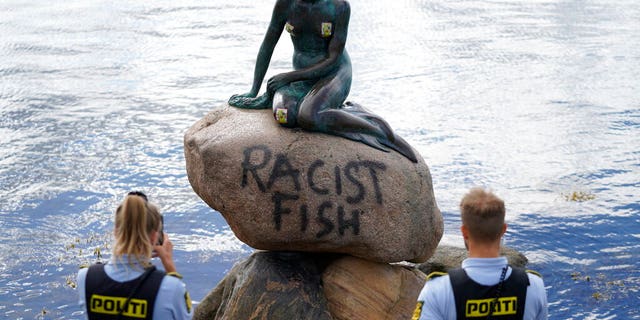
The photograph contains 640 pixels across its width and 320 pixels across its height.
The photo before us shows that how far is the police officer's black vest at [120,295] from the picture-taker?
5785 mm

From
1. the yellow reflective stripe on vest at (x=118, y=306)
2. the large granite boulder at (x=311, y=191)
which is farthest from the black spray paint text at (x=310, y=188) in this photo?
the yellow reflective stripe on vest at (x=118, y=306)

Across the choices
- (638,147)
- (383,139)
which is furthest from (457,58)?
(383,139)

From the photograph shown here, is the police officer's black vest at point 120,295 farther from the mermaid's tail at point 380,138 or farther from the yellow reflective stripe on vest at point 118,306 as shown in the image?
the mermaid's tail at point 380,138

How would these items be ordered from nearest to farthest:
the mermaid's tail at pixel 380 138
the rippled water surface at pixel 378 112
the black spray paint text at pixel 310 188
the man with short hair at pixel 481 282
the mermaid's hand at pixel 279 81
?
the man with short hair at pixel 481 282 → the black spray paint text at pixel 310 188 → the mermaid's tail at pixel 380 138 → the mermaid's hand at pixel 279 81 → the rippled water surface at pixel 378 112

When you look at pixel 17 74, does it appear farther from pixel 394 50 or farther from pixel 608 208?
pixel 608 208

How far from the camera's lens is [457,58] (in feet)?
84.0

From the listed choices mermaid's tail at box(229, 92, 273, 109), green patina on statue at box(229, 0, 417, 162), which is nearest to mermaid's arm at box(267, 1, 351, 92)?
green patina on statue at box(229, 0, 417, 162)

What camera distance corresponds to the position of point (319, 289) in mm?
9844

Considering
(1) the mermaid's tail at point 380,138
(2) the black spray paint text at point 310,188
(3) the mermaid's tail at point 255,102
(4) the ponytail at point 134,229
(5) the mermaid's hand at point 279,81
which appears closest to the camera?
(4) the ponytail at point 134,229

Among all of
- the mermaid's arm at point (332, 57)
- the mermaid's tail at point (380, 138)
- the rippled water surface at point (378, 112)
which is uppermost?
the mermaid's arm at point (332, 57)

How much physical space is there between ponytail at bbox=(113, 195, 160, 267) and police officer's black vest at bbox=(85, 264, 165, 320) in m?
0.14

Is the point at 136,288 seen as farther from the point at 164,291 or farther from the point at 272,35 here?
the point at 272,35

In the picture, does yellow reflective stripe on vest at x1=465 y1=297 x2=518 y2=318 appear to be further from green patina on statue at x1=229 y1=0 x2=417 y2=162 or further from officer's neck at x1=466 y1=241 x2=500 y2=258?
green patina on statue at x1=229 y1=0 x2=417 y2=162

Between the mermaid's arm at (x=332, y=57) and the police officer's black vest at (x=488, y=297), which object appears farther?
the mermaid's arm at (x=332, y=57)
